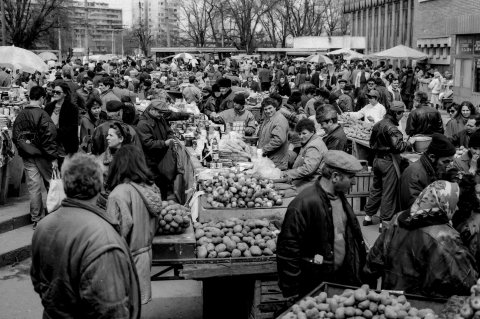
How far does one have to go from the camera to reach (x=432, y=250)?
14.2 feet

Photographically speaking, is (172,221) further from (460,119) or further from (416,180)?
(460,119)

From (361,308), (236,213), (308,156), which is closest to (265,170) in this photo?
(308,156)

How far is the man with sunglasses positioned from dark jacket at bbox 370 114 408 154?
0.61 meters

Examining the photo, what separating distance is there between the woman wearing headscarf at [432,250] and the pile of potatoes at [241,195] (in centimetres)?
278

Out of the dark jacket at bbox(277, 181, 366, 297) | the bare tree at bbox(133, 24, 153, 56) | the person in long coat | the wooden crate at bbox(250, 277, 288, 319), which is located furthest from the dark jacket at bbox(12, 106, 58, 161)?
the bare tree at bbox(133, 24, 153, 56)

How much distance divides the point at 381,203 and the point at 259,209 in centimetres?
330

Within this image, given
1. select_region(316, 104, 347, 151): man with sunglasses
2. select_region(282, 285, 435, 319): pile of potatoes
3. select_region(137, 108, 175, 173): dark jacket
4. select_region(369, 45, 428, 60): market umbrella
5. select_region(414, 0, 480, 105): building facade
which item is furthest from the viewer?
select_region(369, 45, 428, 60): market umbrella

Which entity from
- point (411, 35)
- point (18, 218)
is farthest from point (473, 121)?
point (411, 35)

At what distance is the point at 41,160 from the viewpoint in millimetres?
8930

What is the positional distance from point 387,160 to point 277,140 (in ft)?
5.31

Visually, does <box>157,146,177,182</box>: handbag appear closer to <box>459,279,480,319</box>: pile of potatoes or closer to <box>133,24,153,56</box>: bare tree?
<box>459,279,480,319</box>: pile of potatoes

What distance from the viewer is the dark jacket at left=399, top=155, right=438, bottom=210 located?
21.2 feet

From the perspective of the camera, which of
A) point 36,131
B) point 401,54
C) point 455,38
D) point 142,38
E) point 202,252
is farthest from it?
point 142,38

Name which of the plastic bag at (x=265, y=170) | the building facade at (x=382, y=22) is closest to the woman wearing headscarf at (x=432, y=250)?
the plastic bag at (x=265, y=170)
